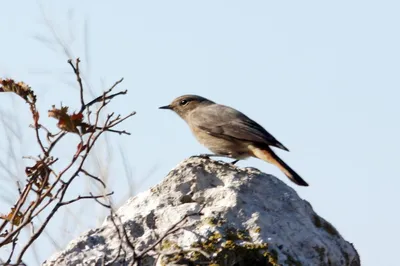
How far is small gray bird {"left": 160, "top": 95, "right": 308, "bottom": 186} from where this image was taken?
26.9 feet

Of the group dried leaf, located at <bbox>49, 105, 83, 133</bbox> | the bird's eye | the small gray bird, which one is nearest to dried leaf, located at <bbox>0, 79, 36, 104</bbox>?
dried leaf, located at <bbox>49, 105, 83, 133</bbox>

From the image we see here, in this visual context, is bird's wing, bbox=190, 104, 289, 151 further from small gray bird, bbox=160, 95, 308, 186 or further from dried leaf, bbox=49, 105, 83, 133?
dried leaf, bbox=49, 105, 83, 133

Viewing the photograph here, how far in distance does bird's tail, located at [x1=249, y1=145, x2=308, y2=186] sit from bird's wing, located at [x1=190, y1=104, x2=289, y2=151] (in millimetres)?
83

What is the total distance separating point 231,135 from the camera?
8680 millimetres

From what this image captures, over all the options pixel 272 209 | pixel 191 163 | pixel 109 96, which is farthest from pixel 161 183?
pixel 109 96

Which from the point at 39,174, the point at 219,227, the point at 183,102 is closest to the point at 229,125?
the point at 183,102

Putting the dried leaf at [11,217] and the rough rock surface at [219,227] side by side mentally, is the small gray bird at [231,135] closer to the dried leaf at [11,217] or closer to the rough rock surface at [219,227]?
the rough rock surface at [219,227]

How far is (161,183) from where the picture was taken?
5289mm

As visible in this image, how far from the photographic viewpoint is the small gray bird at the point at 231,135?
323 inches

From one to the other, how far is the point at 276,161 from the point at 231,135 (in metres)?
0.72

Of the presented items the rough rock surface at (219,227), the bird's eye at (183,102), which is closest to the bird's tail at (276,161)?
the bird's eye at (183,102)

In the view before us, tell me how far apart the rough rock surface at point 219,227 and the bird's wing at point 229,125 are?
2697 mm

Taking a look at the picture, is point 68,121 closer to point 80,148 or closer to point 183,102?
point 80,148

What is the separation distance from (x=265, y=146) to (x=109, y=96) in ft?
13.5
